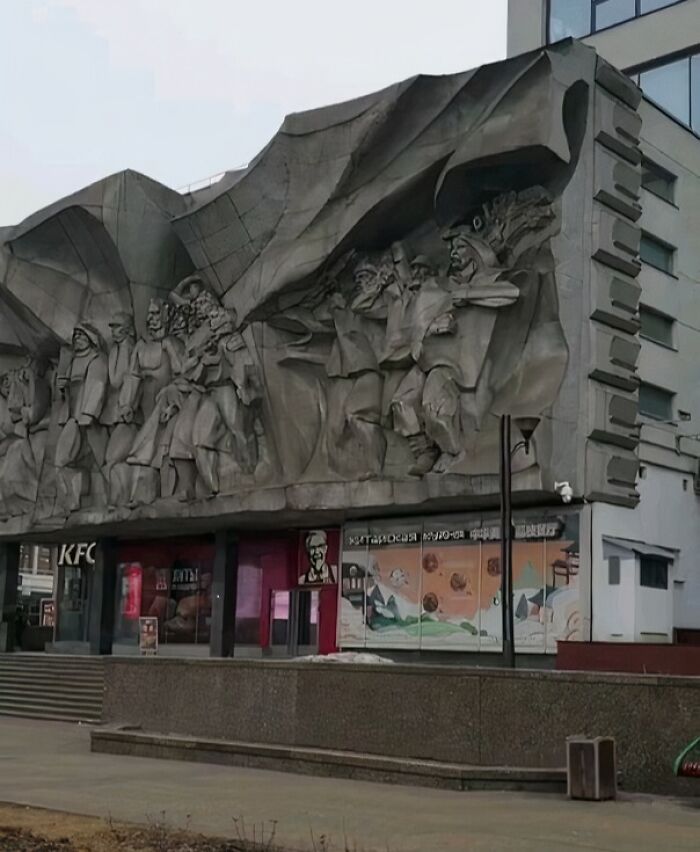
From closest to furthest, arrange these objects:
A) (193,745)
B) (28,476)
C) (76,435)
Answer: (193,745) < (76,435) < (28,476)

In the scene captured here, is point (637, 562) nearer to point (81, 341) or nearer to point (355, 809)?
point (355, 809)

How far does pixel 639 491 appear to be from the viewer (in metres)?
26.9

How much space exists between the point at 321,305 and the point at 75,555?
19082 mm

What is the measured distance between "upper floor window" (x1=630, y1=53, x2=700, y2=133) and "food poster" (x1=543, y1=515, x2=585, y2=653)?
1534 centimetres

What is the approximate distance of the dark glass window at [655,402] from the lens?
28.2 metres

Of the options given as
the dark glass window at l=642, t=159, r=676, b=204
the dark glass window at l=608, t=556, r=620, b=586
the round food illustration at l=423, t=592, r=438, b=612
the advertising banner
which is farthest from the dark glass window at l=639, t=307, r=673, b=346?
the round food illustration at l=423, t=592, r=438, b=612

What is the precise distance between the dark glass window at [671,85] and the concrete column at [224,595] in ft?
59.9

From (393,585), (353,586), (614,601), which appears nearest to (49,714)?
(353,586)

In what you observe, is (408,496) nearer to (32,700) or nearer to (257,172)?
(257,172)

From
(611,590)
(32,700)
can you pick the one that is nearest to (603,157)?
(611,590)

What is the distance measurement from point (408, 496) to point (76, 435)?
41.2ft

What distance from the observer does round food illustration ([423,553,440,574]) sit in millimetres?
27875

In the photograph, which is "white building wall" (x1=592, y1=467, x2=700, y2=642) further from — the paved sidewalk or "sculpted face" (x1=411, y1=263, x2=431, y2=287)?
the paved sidewalk

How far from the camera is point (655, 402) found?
1131 inches
